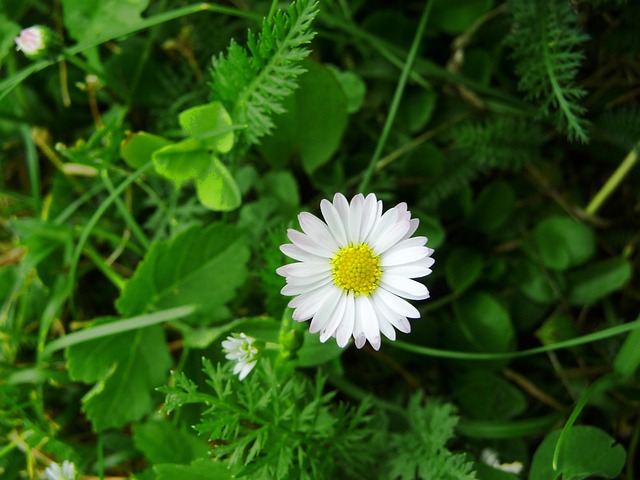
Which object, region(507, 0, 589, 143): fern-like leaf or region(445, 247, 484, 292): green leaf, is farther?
region(445, 247, 484, 292): green leaf

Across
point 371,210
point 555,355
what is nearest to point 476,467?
point 555,355

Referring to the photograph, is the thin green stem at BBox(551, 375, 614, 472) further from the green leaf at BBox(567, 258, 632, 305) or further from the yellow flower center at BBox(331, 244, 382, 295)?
the yellow flower center at BBox(331, 244, 382, 295)

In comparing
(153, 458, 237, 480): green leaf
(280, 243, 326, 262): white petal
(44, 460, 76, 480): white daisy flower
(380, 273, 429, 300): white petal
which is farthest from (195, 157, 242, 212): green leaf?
(44, 460, 76, 480): white daisy flower

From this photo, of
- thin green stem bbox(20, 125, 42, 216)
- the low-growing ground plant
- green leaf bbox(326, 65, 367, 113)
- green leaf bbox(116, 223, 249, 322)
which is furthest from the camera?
thin green stem bbox(20, 125, 42, 216)

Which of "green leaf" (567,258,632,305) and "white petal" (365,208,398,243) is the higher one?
"green leaf" (567,258,632,305)

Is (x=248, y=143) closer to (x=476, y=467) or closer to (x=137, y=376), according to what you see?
(x=137, y=376)

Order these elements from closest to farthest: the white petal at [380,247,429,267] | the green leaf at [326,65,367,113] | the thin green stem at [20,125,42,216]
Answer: the white petal at [380,247,429,267], the green leaf at [326,65,367,113], the thin green stem at [20,125,42,216]

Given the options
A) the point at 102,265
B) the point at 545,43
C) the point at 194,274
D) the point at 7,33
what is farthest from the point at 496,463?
the point at 7,33

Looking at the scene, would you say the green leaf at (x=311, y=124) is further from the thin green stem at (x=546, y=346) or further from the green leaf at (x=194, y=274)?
the thin green stem at (x=546, y=346)
